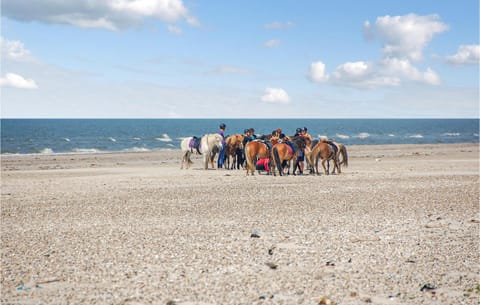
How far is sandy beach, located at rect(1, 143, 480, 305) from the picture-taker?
660 cm

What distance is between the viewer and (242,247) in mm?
8773

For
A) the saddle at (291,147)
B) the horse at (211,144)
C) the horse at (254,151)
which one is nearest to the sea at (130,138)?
the horse at (211,144)

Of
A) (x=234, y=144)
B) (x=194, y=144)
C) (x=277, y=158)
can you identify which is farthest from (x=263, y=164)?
(x=194, y=144)

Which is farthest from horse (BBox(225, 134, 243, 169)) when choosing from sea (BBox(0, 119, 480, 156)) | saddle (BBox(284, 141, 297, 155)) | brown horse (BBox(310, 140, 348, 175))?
sea (BBox(0, 119, 480, 156))

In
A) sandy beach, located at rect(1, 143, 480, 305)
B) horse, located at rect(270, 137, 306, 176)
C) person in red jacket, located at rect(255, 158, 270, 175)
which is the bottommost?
sandy beach, located at rect(1, 143, 480, 305)

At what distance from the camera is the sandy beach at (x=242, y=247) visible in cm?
660

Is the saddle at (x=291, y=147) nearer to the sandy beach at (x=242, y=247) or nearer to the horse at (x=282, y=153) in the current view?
the horse at (x=282, y=153)

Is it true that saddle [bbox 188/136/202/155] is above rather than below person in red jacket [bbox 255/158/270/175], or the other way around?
above

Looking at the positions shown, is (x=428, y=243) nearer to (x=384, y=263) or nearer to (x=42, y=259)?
(x=384, y=263)

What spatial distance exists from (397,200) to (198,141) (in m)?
13.1

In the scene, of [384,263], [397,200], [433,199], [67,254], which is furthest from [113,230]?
[433,199]

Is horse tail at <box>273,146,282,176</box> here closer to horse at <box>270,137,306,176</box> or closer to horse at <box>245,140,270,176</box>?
horse at <box>270,137,306,176</box>

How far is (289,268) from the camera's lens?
7555 mm

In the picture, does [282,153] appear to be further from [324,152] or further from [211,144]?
[211,144]
